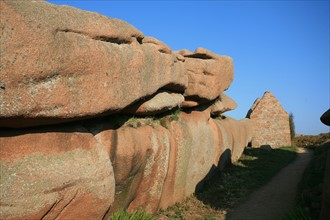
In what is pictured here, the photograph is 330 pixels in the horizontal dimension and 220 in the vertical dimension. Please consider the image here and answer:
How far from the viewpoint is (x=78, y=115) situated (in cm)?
682

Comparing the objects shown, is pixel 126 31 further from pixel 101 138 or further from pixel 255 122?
pixel 255 122

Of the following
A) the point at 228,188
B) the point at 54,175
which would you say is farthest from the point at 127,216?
the point at 228,188

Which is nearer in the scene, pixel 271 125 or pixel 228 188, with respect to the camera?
pixel 228 188

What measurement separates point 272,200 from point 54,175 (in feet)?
29.7

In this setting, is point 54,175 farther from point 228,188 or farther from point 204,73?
point 228,188

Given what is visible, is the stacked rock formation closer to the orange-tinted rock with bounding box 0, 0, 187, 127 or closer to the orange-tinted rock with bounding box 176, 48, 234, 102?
the orange-tinted rock with bounding box 0, 0, 187, 127

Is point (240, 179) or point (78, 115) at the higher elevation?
point (78, 115)

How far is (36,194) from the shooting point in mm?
5934

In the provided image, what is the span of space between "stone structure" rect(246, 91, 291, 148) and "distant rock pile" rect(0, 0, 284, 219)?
64.8 feet

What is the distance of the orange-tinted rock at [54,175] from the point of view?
575cm

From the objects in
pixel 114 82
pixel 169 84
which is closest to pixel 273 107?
pixel 169 84


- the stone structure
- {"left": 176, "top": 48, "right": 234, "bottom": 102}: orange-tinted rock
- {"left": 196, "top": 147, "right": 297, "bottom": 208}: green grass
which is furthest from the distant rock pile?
the stone structure

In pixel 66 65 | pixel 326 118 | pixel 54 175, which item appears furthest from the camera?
pixel 326 118

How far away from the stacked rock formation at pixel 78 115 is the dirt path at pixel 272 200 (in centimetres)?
281
